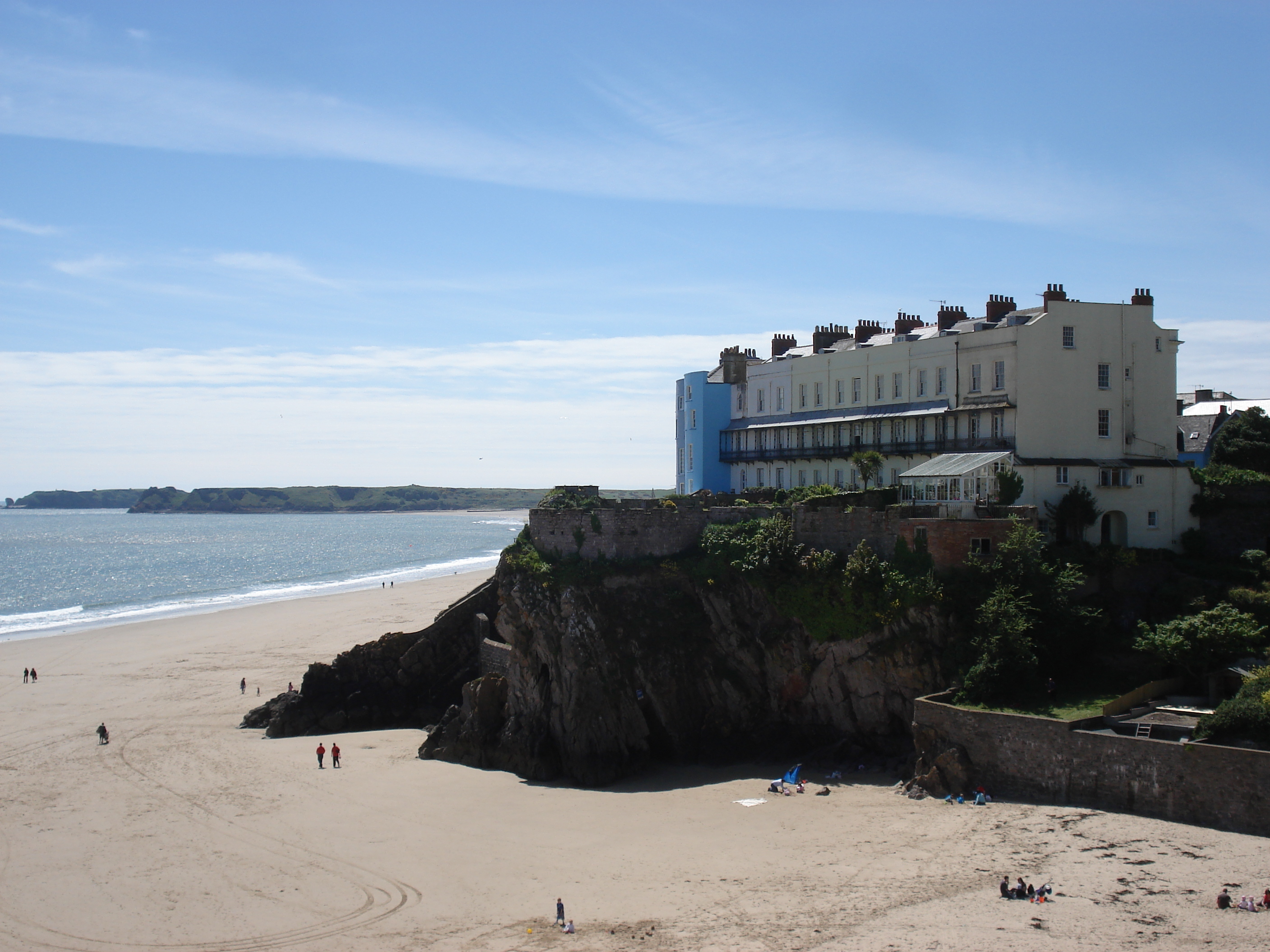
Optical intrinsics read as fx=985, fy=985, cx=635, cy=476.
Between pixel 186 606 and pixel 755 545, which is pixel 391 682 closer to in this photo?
pixel 755 545

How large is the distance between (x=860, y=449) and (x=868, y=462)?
3.18 metres

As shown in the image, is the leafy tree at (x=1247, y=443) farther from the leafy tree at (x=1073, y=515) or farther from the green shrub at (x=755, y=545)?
the green shrub at (x=755, y=545)

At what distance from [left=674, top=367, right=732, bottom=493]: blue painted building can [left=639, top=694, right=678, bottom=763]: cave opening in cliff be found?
788 inches

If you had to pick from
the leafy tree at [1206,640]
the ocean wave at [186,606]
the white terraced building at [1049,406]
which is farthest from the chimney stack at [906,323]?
the ocean wave at [186,606]

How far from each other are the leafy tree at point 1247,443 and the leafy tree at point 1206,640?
15350 millimetres

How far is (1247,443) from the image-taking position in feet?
137

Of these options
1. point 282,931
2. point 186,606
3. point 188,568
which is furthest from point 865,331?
point 188,568

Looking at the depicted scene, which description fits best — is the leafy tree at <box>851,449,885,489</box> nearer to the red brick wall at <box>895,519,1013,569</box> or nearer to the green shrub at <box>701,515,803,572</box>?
the green shrub at <box>701,515,803,572</box>

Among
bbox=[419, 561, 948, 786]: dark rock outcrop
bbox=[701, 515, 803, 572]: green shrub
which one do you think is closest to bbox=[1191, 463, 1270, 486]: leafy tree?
bbox=[419, 561, 948, 786]: dark rock outcrop

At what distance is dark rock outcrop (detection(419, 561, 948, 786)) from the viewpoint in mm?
33156

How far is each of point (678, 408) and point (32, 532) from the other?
598 feet

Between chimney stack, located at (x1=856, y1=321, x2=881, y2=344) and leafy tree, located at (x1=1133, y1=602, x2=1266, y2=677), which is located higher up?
chimney stack, located at (x1=856, y1=321, x2=881, y2=344)

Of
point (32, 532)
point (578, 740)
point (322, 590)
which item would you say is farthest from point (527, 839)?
point (32, 532)

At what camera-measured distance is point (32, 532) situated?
636 feet
